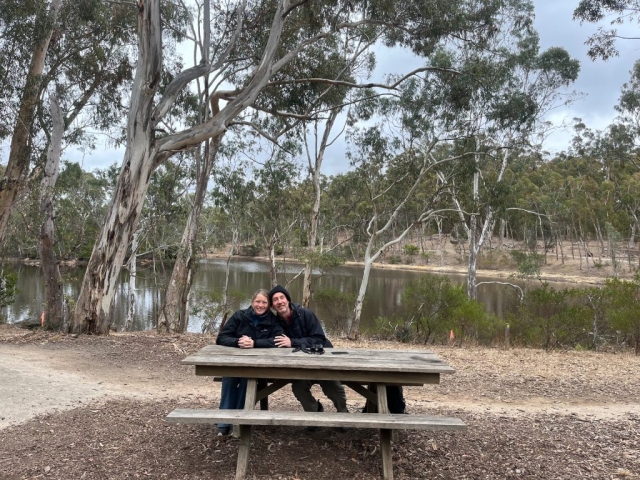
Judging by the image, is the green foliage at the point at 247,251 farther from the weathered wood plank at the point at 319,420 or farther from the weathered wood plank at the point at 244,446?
the weathered wood plank at the point at 319,420

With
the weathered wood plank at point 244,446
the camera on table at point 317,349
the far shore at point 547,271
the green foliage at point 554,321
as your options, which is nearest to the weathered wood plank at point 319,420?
the weathered wood plank at point 244,446

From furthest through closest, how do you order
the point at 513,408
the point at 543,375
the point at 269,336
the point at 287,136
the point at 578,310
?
the point at 287,136, the point at 578,310, the point at 543,375, the point at 513,408, the point at 269,336

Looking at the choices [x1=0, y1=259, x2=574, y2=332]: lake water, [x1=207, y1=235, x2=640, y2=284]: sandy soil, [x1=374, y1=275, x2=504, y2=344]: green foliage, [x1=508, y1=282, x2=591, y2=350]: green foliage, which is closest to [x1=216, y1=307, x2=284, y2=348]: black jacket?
[x1=508, y1=282, x2=591, y2=350]: green foliage

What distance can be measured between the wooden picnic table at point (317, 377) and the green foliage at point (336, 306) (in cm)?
1123

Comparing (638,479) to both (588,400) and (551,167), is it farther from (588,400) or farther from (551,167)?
(551,167)

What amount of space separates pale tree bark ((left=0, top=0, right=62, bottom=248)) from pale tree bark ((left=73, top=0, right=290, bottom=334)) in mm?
3404

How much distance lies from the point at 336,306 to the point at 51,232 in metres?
7.64

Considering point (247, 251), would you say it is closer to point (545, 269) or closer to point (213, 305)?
point (545, 269)

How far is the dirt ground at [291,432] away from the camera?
274 cm

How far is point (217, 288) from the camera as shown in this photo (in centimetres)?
1825

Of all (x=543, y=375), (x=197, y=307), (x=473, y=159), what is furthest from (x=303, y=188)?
(x=543, y=375)

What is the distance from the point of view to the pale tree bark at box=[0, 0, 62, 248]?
9.64 meters

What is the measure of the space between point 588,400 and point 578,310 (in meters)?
6.43

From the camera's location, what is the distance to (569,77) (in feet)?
53.0
